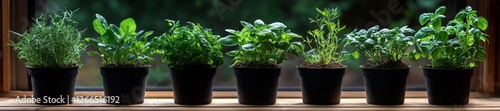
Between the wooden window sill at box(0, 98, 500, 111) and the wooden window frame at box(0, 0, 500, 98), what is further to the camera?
the wooden window frame at box(0, 0, 500, 98)

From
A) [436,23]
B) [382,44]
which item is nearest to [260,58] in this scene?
[382,44]

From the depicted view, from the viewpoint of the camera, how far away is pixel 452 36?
6.12 feet

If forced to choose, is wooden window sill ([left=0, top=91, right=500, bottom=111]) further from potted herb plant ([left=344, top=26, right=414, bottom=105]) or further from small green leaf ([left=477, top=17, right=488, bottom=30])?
small green leaf ([left=477, top=17, right=488, bottom=30])

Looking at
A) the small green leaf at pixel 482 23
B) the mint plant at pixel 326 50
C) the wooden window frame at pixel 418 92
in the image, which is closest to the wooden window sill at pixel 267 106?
the wooden window frame at pixel 418 92

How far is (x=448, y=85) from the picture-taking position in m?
1.66

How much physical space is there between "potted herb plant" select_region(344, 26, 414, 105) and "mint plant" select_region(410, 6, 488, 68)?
48 mm

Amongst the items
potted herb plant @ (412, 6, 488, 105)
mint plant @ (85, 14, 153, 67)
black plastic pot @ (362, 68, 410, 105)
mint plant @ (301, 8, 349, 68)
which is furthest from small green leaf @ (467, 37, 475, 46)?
mint plant @ (85, 14, 153, 67)

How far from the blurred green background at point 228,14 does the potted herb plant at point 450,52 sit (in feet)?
0.71

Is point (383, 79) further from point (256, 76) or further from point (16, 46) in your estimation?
point (16, 46)

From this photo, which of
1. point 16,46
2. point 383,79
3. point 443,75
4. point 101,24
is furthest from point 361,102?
point 16,46

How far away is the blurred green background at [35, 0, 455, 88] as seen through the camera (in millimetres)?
1867

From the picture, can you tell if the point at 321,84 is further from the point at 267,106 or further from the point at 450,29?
the point at 450,29

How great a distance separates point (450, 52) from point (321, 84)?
0.39 m

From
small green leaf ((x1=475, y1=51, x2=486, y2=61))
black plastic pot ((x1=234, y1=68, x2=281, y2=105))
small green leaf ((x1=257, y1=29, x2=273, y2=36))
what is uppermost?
small green leaf ((x1=257, y1=29, x2=273, y2=36))
